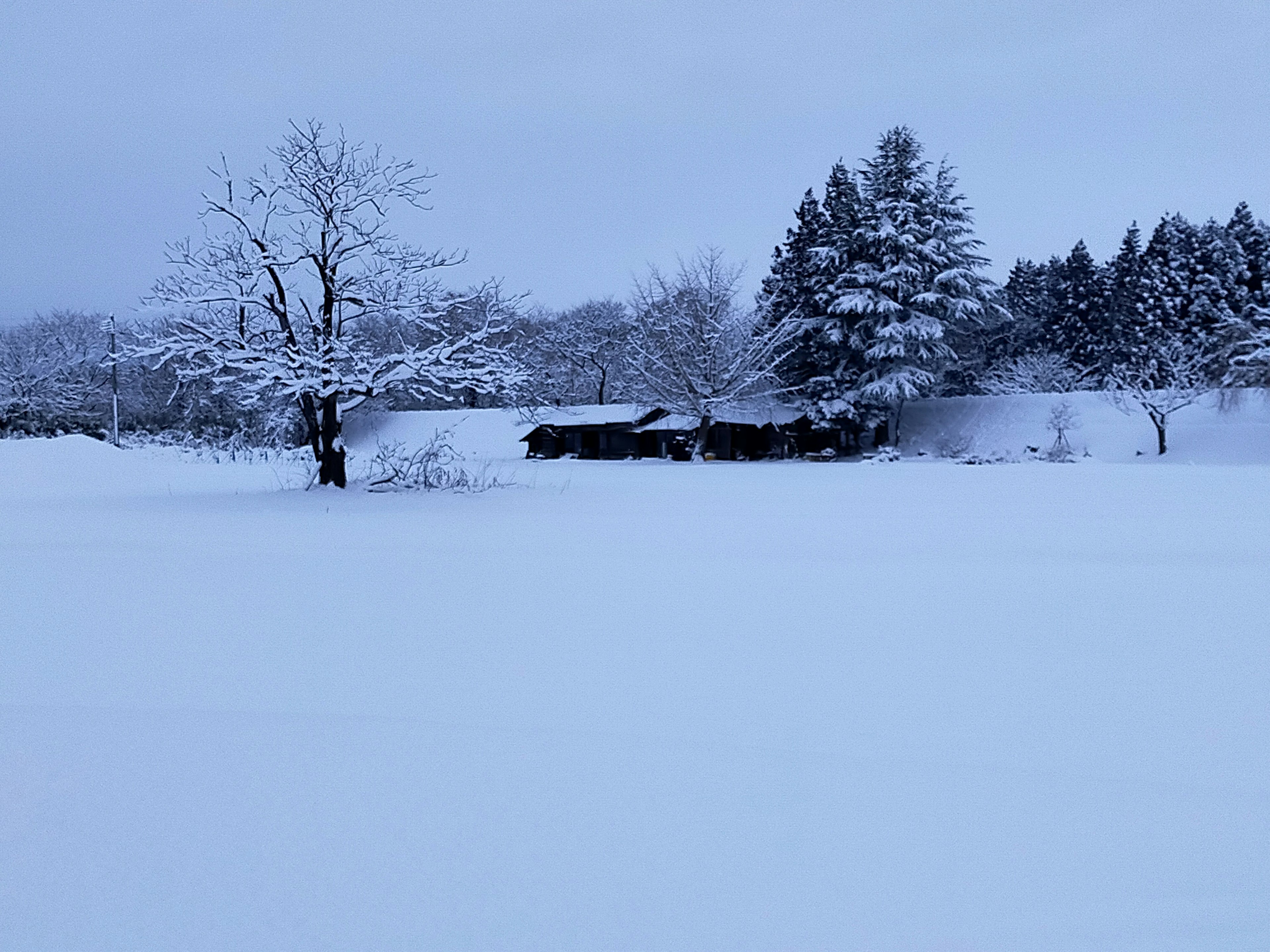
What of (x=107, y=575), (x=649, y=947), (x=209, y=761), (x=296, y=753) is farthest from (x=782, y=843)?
(x=107, y=575)

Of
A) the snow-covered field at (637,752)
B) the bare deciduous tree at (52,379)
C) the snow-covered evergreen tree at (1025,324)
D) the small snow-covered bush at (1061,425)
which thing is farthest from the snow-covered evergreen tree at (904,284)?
the bare deciduous tree at (52,379)

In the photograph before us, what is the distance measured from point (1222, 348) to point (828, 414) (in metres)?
13.8

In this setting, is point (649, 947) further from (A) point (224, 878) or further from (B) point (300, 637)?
(B) point (300, 637)

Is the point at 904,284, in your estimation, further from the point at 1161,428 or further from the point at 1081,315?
the point at 1081,315

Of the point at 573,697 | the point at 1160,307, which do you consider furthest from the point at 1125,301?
the point at 573,697

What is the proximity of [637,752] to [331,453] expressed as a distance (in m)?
16.1

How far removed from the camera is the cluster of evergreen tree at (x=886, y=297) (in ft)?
129

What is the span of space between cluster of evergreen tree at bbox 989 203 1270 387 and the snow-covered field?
2991 centimetres

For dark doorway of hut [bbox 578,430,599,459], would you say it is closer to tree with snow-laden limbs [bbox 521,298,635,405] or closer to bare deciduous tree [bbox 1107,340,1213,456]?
tree with snow-laden limbs [bbox 521,298,635,405]

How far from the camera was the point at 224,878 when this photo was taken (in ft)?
10.6

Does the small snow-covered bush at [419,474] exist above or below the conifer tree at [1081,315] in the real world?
below

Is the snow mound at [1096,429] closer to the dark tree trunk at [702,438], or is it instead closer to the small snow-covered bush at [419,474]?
the dark tree trunk at [702,438]

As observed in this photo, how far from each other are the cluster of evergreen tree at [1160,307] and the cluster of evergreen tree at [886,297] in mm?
6415

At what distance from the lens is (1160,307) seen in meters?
44.9
